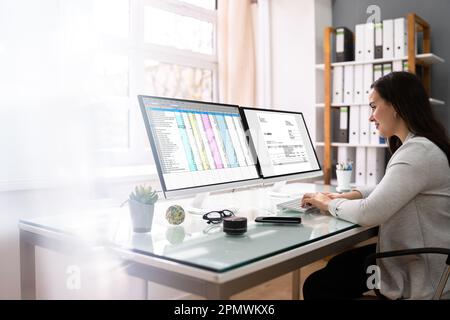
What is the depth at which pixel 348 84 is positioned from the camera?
10.7ft

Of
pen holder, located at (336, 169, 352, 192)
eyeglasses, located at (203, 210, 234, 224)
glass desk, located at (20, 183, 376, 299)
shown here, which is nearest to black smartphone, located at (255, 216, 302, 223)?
glass desk, located at (20, 183, 376, 299)

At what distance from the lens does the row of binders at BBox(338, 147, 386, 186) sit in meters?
3.19

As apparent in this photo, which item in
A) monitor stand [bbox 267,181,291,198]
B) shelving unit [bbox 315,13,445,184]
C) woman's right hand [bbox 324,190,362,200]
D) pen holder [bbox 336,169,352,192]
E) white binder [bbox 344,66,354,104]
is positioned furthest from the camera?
white binder [bbox 344,66,354,104]

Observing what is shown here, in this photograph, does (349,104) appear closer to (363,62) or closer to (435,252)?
(363,62)

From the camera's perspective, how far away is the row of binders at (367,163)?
126 inches

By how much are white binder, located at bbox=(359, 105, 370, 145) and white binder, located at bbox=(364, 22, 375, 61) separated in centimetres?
35

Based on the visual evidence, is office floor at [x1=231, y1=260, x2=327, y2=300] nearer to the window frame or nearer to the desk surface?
the window frame

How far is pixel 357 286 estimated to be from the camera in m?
1.62

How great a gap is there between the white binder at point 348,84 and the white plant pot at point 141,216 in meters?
2.26

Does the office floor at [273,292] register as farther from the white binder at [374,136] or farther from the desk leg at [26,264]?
the desk leg at [26,264]

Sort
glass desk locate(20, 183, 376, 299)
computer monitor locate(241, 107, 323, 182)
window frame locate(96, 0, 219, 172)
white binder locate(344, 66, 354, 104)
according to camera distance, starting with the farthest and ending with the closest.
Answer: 1. white binder locate(344, 66, 354, 104)
2. window frame locate(96, 0, 219, 172)
3. computer monitor locate(241, 107, 323, 182)
4. glass desk locate(20, 183, 376, 299)

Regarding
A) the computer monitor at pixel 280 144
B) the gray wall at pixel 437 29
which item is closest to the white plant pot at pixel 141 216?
the computer monitor at pixel 280 144

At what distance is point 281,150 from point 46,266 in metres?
1.15

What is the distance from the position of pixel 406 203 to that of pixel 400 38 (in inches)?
76.4
